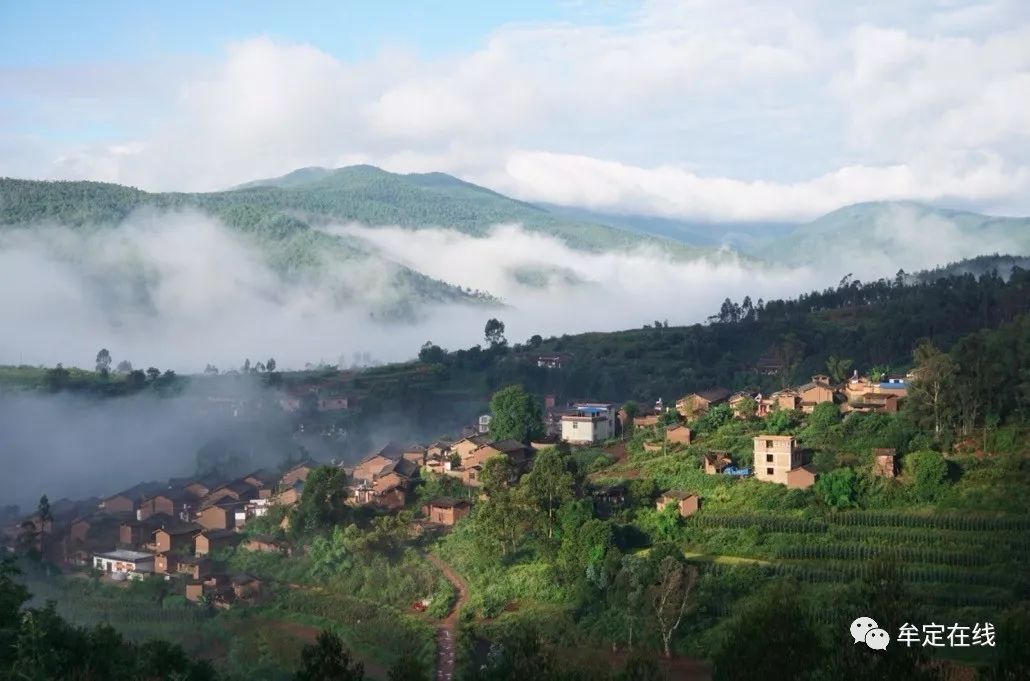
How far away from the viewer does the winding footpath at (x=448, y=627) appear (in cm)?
2131

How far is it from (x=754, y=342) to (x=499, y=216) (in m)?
129

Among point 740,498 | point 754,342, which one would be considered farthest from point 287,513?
point 754,342

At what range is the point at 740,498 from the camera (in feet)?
87.2

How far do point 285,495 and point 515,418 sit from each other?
8.00m

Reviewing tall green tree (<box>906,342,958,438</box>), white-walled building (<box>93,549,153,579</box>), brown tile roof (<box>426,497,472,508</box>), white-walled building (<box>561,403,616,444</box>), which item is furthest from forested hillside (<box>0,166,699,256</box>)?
tall green tree (<box>906,342,958,438</box>)

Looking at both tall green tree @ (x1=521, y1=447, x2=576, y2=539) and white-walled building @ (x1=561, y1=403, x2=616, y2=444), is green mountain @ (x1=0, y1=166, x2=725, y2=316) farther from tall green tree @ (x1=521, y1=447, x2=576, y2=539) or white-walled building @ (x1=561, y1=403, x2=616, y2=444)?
tall green tree @ (x1=521, y1=447, x2=576, y2=539)

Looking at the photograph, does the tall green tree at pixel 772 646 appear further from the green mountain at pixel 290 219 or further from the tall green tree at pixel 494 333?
the green mountain at pixel 290 219

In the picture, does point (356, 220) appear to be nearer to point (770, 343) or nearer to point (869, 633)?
point (770, 343)

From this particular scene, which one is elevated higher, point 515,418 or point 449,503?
point 515,418

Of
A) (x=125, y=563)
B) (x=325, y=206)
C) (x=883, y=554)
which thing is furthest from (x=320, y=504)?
(x=325, y=206)

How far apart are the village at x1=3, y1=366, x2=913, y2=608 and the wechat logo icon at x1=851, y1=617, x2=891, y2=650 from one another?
12637 mm

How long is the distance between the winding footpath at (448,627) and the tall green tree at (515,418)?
978 centimetres

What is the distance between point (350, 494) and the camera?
108 feet

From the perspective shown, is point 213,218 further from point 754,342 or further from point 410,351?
point 754,342
